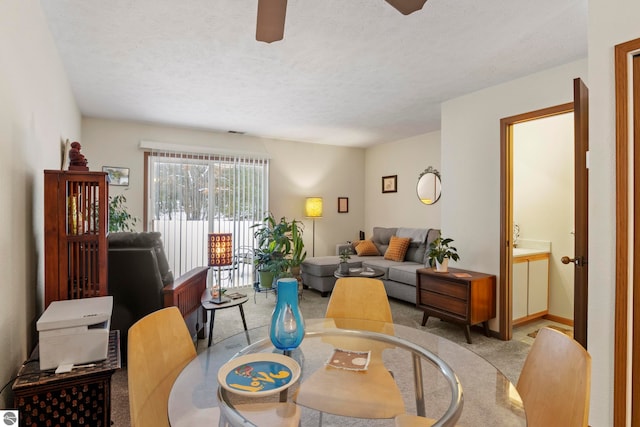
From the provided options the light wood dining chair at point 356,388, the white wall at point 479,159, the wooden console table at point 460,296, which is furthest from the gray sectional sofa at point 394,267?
the light wood dining chair at point 356,388

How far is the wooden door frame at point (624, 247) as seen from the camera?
1629 mm

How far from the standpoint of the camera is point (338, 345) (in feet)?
5.73

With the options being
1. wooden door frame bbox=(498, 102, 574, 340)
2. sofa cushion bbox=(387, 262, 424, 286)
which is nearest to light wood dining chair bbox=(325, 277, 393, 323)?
wooden door frame bbox=(498, 102, 574, 340)

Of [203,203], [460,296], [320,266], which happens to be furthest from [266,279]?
[460,296]

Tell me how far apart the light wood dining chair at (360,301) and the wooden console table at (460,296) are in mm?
1348

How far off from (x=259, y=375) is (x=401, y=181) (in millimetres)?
5124

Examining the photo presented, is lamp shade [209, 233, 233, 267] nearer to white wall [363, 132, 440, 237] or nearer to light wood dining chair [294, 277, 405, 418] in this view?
light wood dining chair [294, 277, 405, 418]

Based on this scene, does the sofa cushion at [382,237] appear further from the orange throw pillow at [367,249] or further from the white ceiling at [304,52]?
the white ceiling at [304,52]

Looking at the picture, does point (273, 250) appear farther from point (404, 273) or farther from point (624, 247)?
point (624, 247)

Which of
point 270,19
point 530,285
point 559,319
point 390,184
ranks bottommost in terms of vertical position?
point 559,319

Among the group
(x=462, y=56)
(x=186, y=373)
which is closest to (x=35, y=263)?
(x=186, y=373)

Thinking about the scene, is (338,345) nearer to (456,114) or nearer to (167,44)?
(167,44)

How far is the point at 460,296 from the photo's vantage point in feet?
10.5

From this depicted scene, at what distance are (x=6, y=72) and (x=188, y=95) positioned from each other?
7.38ft
